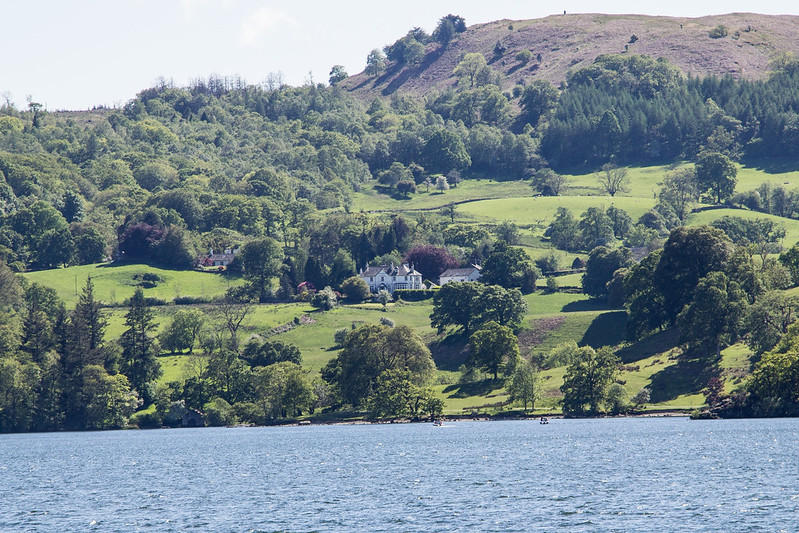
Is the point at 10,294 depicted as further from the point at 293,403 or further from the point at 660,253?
the point at 660,253

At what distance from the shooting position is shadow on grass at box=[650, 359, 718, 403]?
424ft

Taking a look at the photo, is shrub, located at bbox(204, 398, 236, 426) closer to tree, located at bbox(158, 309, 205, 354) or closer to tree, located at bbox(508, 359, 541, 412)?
tree, located at bbox(158, 309, 205, 354)

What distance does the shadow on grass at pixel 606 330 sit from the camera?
160 meters

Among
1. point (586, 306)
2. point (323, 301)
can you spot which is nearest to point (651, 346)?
point (586, 306)

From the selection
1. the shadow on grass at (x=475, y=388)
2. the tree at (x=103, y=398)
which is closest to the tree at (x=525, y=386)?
the shadow on grass at (x=475, y=388)

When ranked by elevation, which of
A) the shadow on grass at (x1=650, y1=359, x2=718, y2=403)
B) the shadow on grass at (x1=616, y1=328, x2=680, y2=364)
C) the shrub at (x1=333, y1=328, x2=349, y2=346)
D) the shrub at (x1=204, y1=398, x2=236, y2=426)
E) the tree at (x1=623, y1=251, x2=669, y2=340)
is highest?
the tree at (x1=623, y1=251, x2=669, y2=340)

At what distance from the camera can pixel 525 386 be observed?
13338 centimetres

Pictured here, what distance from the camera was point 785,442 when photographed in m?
84.1

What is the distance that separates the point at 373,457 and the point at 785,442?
34522mm

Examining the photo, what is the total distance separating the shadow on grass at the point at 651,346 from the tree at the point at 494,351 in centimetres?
1538

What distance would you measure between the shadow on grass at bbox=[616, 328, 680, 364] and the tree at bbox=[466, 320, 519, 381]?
50.5ft

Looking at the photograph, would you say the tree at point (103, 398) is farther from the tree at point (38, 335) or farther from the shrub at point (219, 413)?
the shrub at point (219, 413)

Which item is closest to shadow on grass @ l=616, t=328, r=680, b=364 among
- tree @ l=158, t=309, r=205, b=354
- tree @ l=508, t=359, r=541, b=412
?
tree @ l=508, t=359, r=541, b=412

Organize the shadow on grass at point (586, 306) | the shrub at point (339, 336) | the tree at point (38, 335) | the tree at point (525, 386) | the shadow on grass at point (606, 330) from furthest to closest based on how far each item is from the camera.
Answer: the shadow on grass at point (586, 306), the shrub at point (339, 336), the shadow on grass at point (606, 330), the tree at point (38, 335), the tree at point (525, 386)
